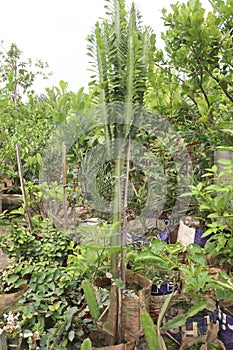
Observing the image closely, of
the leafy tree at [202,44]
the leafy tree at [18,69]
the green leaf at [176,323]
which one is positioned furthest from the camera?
the leafy tree at [18,69]

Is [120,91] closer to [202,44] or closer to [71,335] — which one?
[202,44]

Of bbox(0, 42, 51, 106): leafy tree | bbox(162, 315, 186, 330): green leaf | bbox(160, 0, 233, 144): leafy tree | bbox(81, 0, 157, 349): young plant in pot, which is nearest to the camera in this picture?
bbox(162, 315, 186, 330): green leaf

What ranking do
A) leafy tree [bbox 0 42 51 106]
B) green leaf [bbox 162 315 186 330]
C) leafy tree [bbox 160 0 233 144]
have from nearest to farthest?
green leaf [bbox 162 315 186 330]
leafy tree [bbox 160 0 233 144]
leafy tree [bbox 0 42 51 106]

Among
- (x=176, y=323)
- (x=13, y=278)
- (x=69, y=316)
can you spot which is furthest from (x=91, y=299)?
(x=13, y=278)

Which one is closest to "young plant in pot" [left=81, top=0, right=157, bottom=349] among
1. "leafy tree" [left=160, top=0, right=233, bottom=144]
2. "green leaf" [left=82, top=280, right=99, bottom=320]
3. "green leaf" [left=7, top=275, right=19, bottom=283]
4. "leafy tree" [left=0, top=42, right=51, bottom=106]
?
"green leaf" [left=82, top=280, right=99, bottom=320]

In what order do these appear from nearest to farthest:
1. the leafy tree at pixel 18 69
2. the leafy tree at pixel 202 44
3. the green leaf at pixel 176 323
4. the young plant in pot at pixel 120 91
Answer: the green leaf at pixel 176 323
the young plant in pot at pixel 120 91
the leafy tree at pixel 202 44
the leafy tree at pixel 18 69

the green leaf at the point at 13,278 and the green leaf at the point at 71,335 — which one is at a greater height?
the green leaf at the point at 13,278

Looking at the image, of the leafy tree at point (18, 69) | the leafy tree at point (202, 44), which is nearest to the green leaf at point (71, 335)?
the leafy tree at point (202, 44)

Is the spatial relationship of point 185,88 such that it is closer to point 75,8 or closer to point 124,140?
point 124,140

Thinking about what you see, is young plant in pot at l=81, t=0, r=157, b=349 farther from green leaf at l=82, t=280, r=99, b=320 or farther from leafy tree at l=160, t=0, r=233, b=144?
leafy tree at l=160, t=0, r=233, b=144

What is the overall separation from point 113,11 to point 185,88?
1.57ft

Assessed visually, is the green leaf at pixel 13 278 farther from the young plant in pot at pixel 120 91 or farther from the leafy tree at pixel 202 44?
the leafy tree at pixel 202 44

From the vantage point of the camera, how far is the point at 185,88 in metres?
1.54

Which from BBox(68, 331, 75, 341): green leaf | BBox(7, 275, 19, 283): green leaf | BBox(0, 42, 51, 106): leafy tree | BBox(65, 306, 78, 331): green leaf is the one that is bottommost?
BBox(68, 331, 75, 341): green leaf
